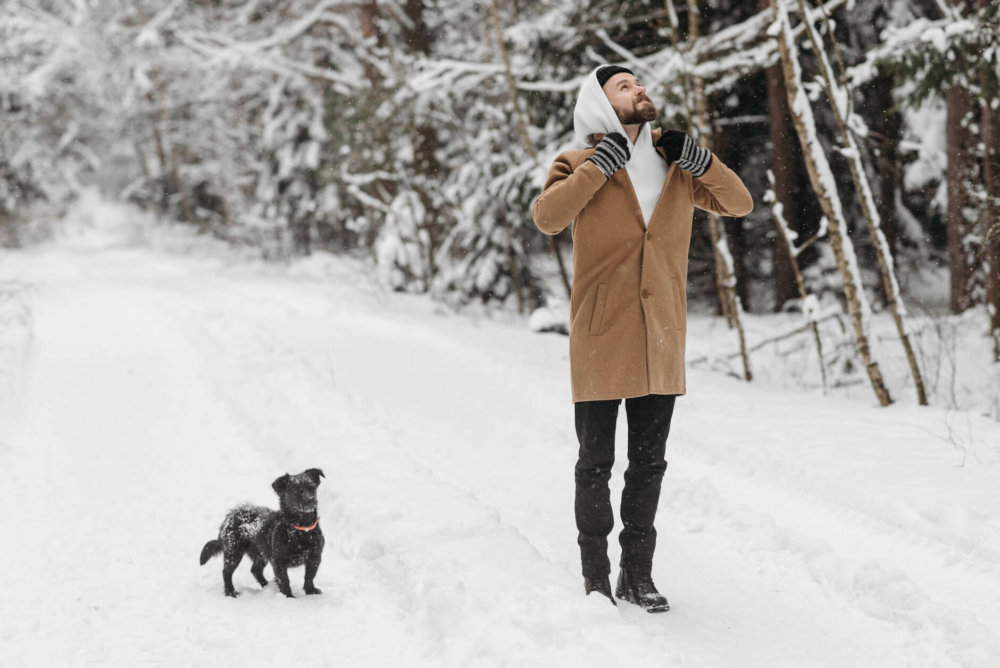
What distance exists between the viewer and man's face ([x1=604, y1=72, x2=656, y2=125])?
3.10 meters

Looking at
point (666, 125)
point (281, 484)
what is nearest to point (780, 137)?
point (666, 125)

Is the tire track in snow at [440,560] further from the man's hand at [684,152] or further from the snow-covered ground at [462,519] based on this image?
the man's hand at [684,152]

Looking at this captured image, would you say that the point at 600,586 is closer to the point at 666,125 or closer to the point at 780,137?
the point at 666,125

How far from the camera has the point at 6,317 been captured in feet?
Result: 38.5

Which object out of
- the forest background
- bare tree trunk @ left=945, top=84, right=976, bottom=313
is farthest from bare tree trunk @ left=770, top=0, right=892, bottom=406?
bare tree trunk @ left=945, top=84, right=976, bottom=313

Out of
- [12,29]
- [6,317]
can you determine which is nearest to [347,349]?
[6,317]

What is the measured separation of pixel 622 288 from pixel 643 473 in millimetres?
786

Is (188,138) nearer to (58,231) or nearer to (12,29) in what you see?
(12,29)

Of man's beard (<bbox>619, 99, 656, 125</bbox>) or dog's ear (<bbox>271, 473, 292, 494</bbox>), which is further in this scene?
dog's ear (<bbox>271, 473, 292, 494</bbox>)

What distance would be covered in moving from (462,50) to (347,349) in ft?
25.3

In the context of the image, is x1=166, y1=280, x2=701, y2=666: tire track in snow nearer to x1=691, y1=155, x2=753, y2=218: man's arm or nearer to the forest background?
x1=691, y1=155, x2=753, y2=218: man's arm

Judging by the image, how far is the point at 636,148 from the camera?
322 cm

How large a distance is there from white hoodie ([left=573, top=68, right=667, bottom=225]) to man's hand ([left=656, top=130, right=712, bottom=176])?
0.26ft

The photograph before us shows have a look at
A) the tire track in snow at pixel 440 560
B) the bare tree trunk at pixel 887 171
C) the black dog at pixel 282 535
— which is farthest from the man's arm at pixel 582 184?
the bare tree trunk at pixel 887 171
